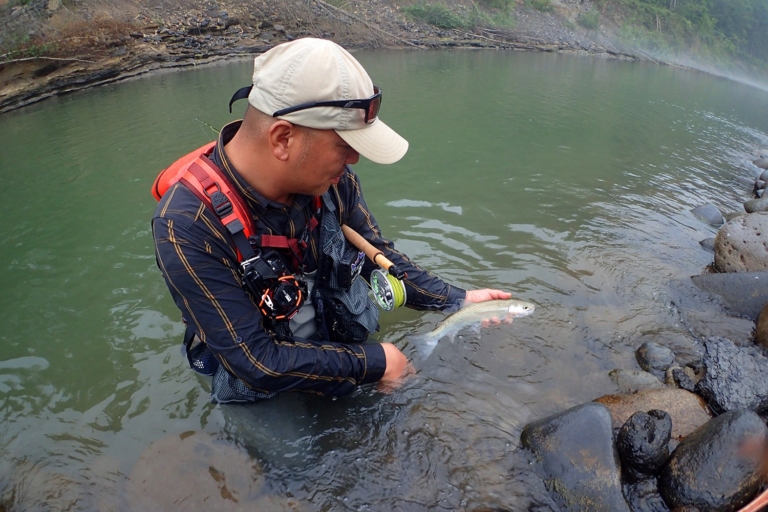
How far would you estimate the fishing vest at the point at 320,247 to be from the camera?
2.78 metres

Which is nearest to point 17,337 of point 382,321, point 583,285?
point 382,321

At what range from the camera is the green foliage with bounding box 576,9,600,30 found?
165 ft

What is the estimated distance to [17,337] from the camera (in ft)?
17.6

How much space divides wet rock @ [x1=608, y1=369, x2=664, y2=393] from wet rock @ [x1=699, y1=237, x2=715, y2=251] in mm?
4335

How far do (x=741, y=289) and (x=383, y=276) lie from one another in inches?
207

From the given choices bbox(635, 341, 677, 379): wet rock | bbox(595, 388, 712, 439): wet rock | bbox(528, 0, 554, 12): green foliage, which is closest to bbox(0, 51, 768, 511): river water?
bbox(635, 341, 677, 379): wet rock

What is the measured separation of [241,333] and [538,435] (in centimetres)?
267

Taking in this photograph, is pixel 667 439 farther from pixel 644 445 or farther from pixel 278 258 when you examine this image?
pixel 278 258

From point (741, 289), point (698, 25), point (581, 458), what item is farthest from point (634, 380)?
point (698, 25)

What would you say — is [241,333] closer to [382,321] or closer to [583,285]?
[382,321]

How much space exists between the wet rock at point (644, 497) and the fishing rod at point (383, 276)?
233 centimetres

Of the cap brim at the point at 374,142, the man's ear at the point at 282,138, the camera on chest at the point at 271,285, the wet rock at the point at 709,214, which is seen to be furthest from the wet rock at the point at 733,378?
the wet rock at the point at 709,214

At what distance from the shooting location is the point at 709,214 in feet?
30.9

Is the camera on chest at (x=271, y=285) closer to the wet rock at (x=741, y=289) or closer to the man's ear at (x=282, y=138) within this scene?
the man's ear at (x=282, y=138)
